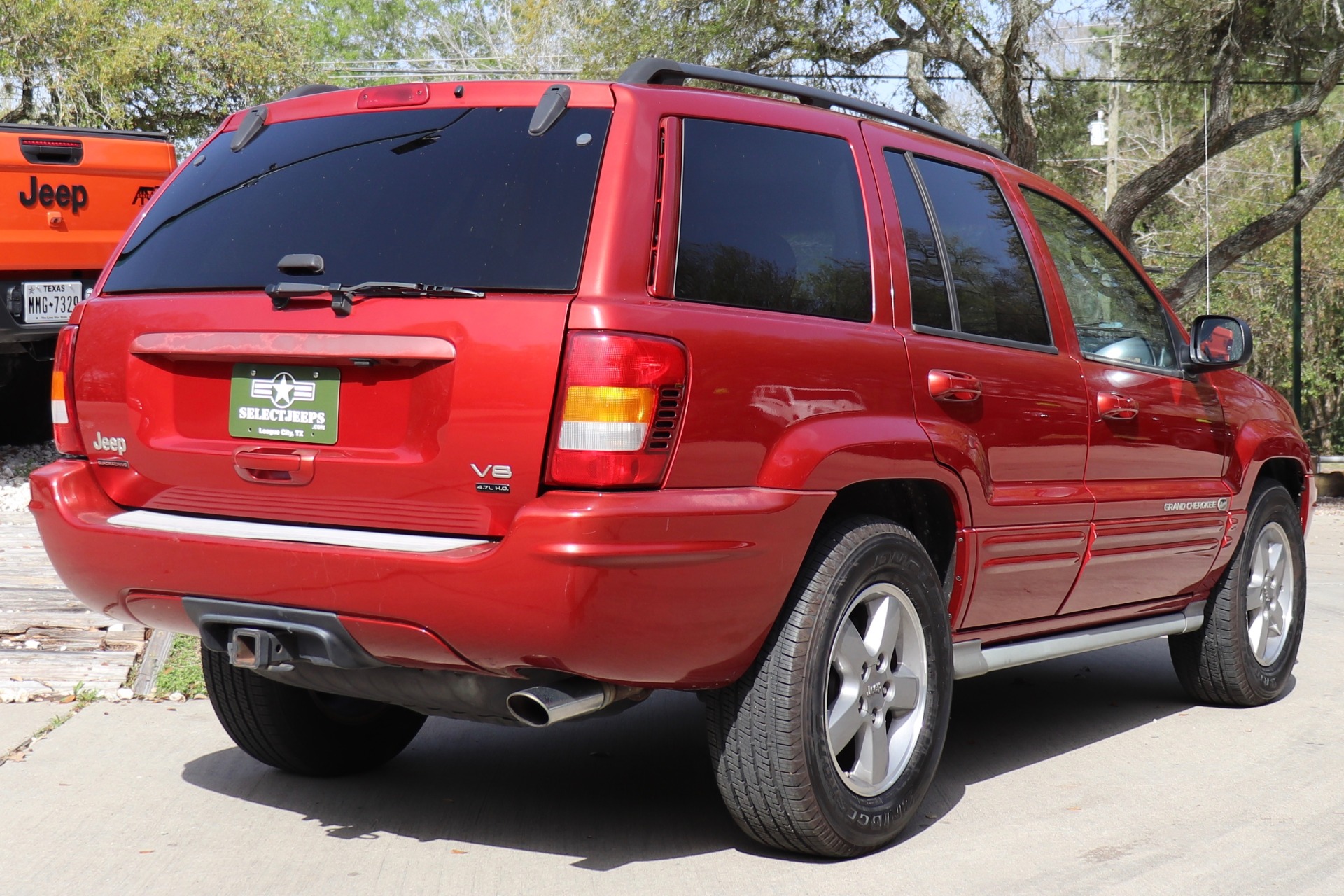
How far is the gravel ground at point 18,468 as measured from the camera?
9766mm

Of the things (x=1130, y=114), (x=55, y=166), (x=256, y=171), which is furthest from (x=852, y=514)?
(x=1130, y=114)

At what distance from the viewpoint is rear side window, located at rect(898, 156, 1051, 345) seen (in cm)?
421

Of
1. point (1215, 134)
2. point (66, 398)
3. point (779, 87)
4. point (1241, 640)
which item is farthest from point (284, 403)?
point (1215, 134)

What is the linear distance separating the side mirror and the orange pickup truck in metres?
6.61

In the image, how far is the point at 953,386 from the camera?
3.90 m

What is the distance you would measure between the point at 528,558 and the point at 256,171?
4.76ft

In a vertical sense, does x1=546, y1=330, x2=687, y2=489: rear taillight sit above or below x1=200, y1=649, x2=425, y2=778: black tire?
above

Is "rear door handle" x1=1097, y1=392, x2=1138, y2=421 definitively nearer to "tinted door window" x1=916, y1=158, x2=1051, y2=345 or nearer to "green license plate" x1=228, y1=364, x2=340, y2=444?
"tinted door window" x1=916, y1=158, x2=1051, y2=345

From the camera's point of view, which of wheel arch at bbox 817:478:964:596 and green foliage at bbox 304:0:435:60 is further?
green foliage at bbox 304:0:435:60

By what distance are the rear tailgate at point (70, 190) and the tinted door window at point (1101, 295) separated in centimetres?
688

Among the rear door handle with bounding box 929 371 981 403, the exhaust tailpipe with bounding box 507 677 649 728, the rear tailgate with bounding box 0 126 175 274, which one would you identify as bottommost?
the exhaust tailpipe with bounding box 507 677 649 728

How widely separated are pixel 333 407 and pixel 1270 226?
14.9 m

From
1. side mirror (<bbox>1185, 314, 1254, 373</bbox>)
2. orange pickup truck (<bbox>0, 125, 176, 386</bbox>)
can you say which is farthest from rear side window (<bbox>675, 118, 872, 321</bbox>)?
orange pickup truck (<bbox>0, 125, 176, 386</bbox>)

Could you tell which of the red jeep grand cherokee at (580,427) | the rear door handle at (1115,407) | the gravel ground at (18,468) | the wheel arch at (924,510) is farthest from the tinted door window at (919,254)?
the gravel ground at (18,468)
